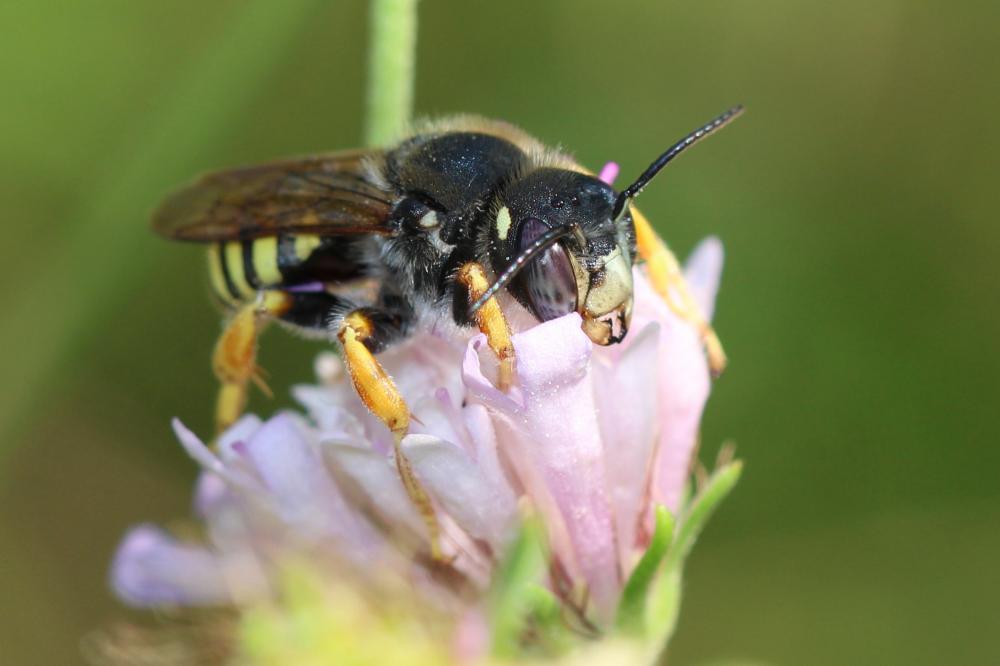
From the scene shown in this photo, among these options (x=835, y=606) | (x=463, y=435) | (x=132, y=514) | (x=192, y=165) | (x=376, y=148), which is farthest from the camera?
(x=132, y=514)

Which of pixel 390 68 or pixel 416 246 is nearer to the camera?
pixel 416 246

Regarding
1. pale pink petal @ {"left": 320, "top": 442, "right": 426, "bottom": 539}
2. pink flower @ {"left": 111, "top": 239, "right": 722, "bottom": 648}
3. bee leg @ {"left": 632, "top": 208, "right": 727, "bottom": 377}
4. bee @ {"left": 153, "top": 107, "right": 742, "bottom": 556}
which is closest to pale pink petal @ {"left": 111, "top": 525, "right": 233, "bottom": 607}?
pink flower @ {"left": 111, "top": 239, "right": 722, "bottom": 648}

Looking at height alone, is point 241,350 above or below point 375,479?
above

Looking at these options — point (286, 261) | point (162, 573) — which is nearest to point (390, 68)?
point (286, 261)

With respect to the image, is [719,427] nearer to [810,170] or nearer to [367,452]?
[810,170]

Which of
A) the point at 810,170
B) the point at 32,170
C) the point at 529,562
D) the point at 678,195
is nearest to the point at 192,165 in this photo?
the point at 32,170

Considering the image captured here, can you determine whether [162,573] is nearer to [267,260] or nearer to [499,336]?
[267,260]
